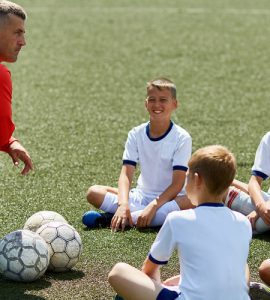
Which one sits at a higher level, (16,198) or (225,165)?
(225,165)

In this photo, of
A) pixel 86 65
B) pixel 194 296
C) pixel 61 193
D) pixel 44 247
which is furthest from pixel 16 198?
pixel 86 65

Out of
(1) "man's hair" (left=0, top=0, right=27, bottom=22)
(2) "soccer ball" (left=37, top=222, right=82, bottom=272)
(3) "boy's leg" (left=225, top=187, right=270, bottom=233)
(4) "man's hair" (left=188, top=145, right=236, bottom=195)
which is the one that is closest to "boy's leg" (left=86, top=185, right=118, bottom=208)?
(3) "boy's leg" (left=225, top=187, right=270, bottom=233)

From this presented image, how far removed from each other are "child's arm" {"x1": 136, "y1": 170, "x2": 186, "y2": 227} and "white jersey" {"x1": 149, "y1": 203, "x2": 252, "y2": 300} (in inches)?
79.7

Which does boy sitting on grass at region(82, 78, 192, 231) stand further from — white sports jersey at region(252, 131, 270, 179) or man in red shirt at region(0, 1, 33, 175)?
man in red shirt at region(0, 1, 33, 175)

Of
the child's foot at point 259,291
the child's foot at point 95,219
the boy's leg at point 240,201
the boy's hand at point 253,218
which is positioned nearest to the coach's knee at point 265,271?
the child's foot at point 259,291

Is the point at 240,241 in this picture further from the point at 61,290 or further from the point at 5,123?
the point at 5,123

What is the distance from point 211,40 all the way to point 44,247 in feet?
34.0

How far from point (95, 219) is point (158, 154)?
0.78 meters

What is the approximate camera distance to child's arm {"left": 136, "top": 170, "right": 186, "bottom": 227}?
22.9 feet

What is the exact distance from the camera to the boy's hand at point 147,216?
6.96 meters

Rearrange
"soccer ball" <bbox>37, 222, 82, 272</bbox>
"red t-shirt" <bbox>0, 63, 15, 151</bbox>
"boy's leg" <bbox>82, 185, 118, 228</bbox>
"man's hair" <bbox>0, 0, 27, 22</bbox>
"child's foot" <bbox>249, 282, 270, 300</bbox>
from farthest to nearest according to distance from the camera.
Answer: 1. "boy's leg" <bbox>82, 185, 118, 228</bbox>
2. "man's hair" <bbox>0, 0, 27, 22</bbox>
3. "soccer ball" <bbox>37, 222, 82, 272</bbox>
4. "red t-shirt" <bbox>0, 63, 15, 151</bbox>
5. "child's foot" <bbox>249, 282, 270, 300</bbox>

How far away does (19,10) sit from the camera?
6.27 metres

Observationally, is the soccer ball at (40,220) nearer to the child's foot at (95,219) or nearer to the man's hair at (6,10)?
the child's foot at (95,219)

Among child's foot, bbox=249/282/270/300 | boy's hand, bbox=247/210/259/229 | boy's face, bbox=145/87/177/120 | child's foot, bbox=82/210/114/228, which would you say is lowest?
child's foot, bbox=82/210/114/228
